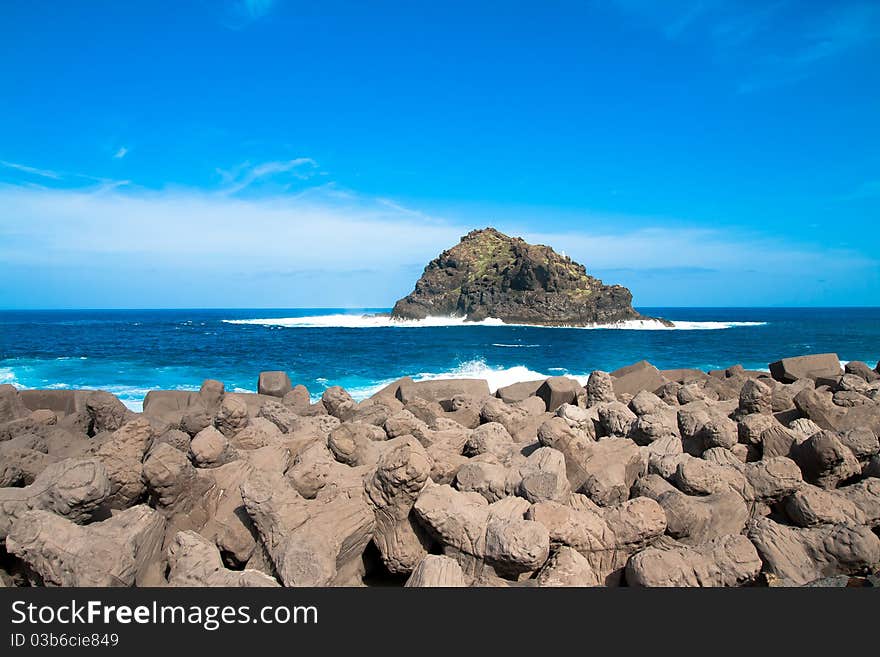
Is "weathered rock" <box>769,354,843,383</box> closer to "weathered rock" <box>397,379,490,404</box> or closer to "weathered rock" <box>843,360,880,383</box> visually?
"weathered rock" <box>843,360,880,383</box>

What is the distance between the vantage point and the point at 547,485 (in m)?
3.60

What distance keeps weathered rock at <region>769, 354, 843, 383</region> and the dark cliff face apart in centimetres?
5127

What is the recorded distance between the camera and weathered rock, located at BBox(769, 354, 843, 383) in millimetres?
9797

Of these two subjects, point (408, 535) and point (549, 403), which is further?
point (549, 403)

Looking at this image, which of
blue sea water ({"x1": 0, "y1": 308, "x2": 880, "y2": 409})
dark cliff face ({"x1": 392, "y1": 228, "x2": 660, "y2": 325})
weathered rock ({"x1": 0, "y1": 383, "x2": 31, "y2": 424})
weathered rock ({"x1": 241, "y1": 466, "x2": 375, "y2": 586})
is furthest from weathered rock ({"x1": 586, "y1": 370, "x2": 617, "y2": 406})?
dark cliff face ({"x1": 392, "y1": 228, "x2": 660, "y2": 325})

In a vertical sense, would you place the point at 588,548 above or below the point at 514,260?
below

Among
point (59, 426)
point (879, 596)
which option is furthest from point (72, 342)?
point (879, 596)

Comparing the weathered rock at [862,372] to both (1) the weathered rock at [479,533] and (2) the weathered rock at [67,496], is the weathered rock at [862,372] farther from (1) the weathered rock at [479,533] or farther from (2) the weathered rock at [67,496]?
(2) the weathered rock at [67,496]

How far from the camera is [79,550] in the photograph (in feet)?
8.70

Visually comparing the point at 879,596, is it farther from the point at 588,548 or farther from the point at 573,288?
the point at 573,288

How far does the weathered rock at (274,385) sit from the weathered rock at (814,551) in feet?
24.5

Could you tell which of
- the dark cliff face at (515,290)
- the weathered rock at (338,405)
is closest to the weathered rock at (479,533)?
the weathered rock at (338,405)

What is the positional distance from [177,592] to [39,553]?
2.41ft

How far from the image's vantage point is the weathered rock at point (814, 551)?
3.27 meters
